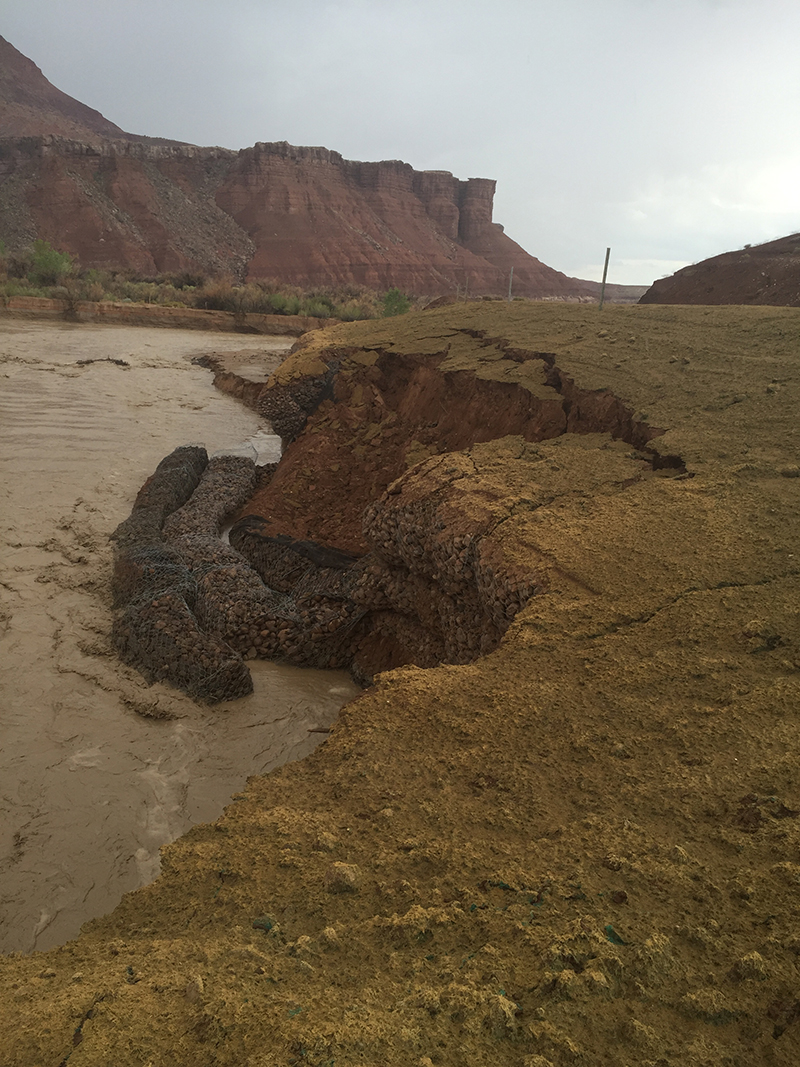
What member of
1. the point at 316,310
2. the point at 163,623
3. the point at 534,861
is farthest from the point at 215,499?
the point at 316,310

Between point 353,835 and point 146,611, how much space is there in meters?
3.84

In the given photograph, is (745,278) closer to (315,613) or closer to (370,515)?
(370,515)

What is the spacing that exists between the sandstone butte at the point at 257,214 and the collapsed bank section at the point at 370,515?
27983 millimetres

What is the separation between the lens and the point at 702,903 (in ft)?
5.03

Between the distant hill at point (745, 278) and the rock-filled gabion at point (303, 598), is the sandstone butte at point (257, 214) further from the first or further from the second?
the rock-filled gabion at point (303, 598)

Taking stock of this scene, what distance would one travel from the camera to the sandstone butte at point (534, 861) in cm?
130

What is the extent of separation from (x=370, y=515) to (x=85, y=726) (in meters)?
2.51

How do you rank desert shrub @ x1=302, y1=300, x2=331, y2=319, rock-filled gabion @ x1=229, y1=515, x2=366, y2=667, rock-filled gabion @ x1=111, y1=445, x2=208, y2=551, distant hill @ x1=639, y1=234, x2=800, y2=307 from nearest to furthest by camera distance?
rock-filled gabion @ x1=229, y1=515, x2=366, y2=667 → rock-filled gabion @ x1=111, y1=445, x2=208, y2=551 → distant hill @ x1=639, y1=234, x2=800, y2=307 → desert shrub @ x1=302, y1=300, x2=331, y2=319

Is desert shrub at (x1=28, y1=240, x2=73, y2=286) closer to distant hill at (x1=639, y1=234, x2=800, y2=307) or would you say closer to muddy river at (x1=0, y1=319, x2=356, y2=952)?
muddy river at (x1=0, y1=319, x2=356, y2=952)

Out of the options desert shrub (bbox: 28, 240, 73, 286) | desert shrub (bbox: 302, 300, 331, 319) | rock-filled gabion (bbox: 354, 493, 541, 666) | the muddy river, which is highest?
desert shrub (bbox: 28, 240, 73, 286)

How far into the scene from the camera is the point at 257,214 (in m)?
50.8

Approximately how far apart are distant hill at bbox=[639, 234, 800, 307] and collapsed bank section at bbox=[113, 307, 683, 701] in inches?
348

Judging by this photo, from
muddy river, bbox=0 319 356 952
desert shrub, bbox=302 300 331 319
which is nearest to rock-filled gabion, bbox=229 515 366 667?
muddy river, bbox=0 319 356 952

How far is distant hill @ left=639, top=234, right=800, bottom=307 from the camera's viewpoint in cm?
1314
